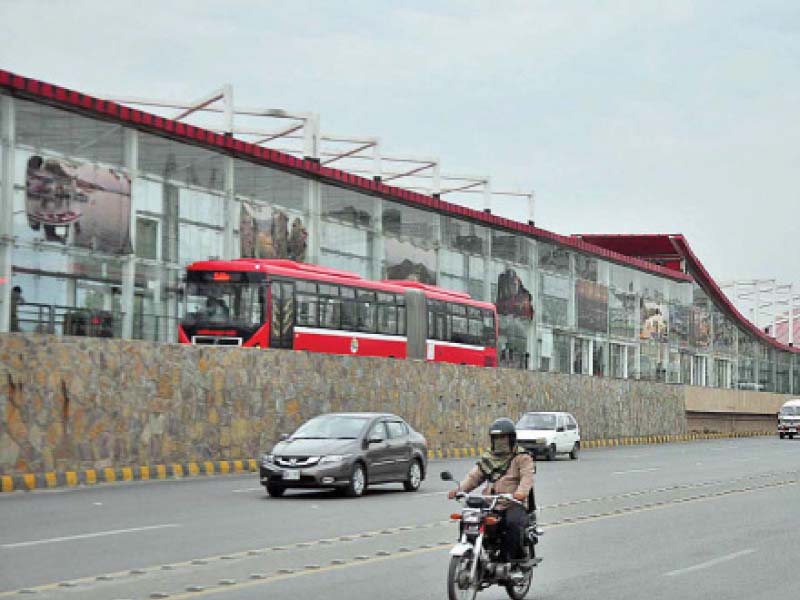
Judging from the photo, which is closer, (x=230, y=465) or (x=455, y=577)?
(x=455, y=577)

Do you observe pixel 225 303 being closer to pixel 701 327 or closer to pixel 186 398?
pixel 186 398

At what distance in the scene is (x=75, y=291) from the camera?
32.2 meters

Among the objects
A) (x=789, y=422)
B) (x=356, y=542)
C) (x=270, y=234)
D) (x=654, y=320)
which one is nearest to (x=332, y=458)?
(x=356, y=542)

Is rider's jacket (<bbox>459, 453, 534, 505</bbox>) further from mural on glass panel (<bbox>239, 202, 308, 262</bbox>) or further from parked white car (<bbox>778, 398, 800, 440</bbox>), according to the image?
parked white car (<bbox>778, 398, 800, 440</bbox>)

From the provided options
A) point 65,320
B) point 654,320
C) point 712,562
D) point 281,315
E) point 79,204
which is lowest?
point 712,562

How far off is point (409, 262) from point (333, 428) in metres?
25.0

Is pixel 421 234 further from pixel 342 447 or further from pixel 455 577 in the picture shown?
pixel 455 577

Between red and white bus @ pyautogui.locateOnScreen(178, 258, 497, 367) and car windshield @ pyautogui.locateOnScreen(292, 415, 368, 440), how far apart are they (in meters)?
11.3

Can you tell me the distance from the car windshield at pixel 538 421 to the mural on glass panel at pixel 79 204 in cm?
1383

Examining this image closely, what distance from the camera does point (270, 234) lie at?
134 ft

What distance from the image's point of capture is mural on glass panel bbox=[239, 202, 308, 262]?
39.9 meters

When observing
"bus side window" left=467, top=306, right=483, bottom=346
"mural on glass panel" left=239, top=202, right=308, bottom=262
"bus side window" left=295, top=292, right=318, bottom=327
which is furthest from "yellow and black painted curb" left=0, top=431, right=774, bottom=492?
"bus side window" left=467, top=306, right=483, bottom=346

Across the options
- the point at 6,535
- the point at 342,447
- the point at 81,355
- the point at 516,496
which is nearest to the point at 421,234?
the point at 81,355

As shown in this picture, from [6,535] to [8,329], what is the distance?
48.4 feet
